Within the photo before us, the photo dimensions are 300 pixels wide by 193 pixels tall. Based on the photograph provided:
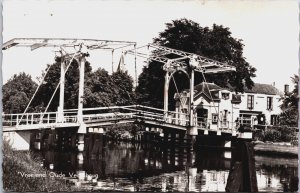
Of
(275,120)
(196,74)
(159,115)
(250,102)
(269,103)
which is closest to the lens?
(275,120)

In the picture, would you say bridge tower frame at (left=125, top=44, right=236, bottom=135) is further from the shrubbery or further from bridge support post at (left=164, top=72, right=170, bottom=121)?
the shrubbery

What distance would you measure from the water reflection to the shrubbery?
404mm

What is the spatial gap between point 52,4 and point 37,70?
1.97 meters

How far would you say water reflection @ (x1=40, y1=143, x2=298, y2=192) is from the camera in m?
6.89

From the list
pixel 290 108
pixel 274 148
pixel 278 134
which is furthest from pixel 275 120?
pixel 274 148

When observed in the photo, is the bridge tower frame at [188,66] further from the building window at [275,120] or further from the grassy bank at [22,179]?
the grassy bank at [22,179]

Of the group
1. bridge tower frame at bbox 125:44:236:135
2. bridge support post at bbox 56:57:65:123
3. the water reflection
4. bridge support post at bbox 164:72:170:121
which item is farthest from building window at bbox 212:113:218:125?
bridge support post at bbox 56:57:65:123

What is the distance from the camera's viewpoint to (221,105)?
1166 cm

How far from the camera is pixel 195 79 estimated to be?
11.8 meters

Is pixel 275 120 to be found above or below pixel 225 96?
below

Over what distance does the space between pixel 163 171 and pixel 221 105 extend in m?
3.39

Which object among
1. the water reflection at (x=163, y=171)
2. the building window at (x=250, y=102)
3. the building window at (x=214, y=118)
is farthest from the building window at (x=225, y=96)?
the water reflection at (x=163, y=171)

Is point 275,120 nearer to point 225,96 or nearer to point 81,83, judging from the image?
A: point 225,96

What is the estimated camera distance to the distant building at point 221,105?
10230 mm
